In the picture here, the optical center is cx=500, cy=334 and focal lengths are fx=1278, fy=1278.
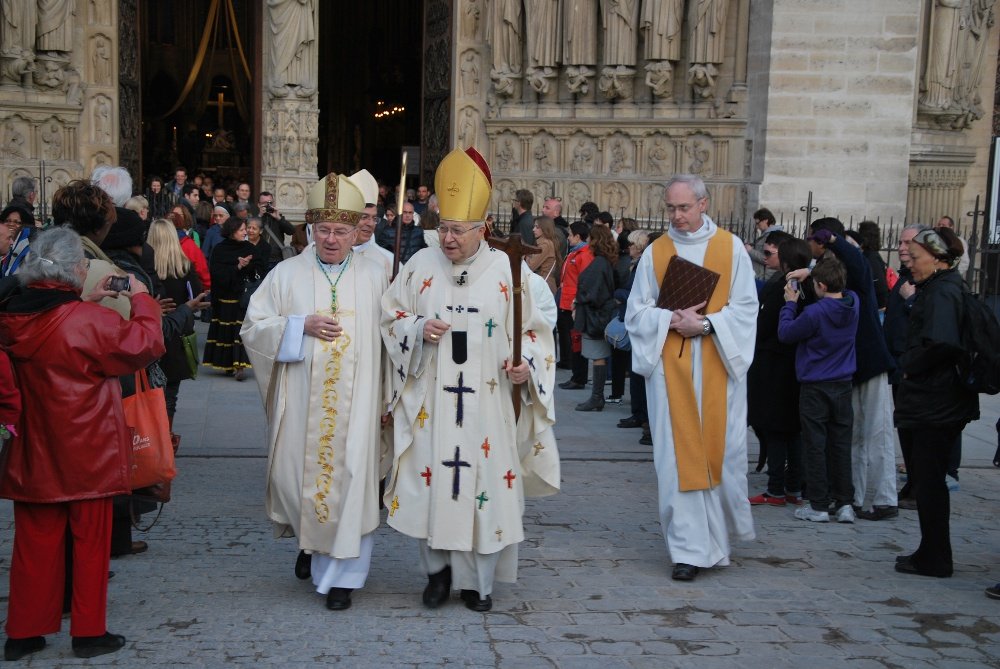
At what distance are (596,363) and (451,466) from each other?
5.72m

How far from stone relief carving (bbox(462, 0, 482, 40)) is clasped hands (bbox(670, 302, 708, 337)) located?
40.8 feet

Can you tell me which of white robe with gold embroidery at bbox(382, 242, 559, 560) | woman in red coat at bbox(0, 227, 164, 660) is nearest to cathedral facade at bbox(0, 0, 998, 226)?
white robe with gold embroidery at bbox(382, 242, 559, 560)

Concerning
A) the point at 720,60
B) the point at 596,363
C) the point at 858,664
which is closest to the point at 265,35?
the point at 720,60

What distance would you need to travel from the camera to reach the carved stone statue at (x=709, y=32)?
54.0 ft

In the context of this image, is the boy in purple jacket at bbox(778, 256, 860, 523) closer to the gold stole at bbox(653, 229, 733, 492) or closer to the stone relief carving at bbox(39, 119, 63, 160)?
the gold stole at bbox(653, 229, 733, 492)

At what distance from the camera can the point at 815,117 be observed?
1611cm

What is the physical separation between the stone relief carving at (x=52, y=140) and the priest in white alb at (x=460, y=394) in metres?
12.6

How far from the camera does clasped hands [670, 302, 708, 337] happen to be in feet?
20.8

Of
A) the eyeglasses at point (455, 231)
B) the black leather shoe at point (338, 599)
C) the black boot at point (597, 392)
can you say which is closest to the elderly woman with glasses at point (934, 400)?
the eyeglasses at point (455, 231)

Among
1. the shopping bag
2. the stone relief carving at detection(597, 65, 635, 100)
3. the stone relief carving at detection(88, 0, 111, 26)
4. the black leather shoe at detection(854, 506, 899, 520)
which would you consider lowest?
the black leather shoe at detection(854, 506, 899, 520)

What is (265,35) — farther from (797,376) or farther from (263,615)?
(263,615)

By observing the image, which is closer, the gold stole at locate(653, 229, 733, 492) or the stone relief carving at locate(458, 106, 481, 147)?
the gold stole at locate(653, 229, 733, 492)

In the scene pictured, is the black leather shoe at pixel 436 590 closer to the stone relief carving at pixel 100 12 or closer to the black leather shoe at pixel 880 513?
the black leather shoe at pixel 880 513

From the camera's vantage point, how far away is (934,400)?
643 cm
